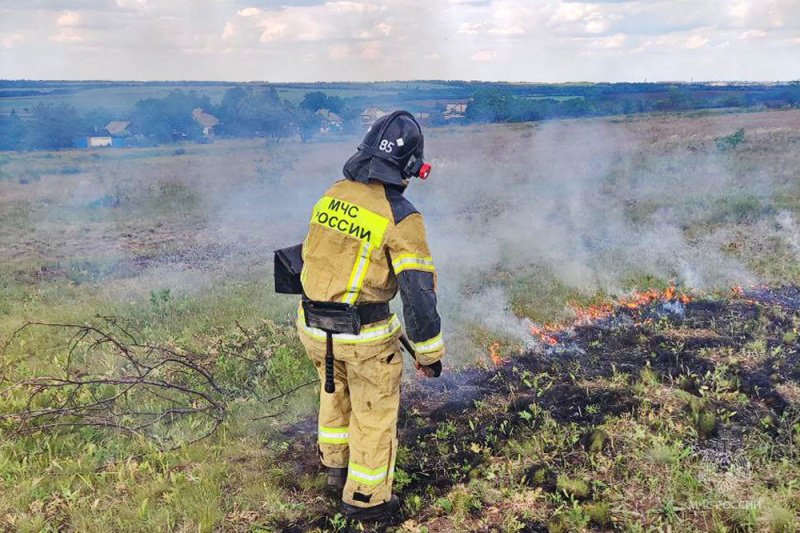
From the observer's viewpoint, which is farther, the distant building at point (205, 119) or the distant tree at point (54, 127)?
the distant tree at point (54, 127)

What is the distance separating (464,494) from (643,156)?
54.8 ft

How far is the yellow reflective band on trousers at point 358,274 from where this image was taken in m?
2.82

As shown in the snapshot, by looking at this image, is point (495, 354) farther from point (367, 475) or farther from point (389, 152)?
point (389, 152)

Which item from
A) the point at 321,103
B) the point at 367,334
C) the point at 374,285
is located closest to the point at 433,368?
the point at 367,334

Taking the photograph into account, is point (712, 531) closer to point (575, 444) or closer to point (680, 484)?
point (680, 484)

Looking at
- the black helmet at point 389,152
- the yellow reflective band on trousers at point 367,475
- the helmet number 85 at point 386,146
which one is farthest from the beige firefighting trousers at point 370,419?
the helmet number 85 at point 386,146

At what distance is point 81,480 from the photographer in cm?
350

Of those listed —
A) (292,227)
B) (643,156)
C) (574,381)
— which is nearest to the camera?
(574,381)

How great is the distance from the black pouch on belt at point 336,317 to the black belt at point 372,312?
32 mm

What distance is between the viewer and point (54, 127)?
28.9 m

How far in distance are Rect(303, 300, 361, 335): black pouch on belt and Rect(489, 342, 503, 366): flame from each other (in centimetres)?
249

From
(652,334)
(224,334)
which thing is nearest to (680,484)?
(652,334)

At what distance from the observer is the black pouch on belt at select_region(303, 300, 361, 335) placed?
2891 millimetres

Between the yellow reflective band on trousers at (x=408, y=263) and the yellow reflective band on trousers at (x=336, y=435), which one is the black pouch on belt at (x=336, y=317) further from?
the yellow reflective band on trousers at (x=336, y=435)
